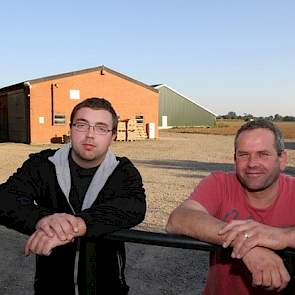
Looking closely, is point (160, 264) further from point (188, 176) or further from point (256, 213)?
point (188, 176)

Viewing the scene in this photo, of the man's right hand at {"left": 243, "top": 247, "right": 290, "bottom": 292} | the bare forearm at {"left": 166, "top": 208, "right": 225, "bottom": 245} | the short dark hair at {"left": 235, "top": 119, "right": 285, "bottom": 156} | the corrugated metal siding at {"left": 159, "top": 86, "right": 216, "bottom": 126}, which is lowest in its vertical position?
the man's right hand at {"left": 243, "top": 247, "right": 290, "bottom": 292}

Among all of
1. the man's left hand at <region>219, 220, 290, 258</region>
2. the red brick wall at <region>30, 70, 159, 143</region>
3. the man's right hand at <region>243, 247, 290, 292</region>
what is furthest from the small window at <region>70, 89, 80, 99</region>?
the man's right hand at <region>243, 247, 290, 292</region>

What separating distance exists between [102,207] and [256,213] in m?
0.75

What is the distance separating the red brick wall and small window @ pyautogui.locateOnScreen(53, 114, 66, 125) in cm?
27

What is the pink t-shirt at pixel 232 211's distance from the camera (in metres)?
1.85

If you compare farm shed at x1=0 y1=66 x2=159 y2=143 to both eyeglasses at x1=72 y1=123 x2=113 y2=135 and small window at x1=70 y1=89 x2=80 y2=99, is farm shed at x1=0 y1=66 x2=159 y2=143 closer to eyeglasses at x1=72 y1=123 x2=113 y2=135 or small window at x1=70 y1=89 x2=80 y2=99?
small window at x1=70 y1=89 x2=80 y2=99

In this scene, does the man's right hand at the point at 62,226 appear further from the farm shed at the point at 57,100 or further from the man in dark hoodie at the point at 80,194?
the farm shed at the point at 57,100

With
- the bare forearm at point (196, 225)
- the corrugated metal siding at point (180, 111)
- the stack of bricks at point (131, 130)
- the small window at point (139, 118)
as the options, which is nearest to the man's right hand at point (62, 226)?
the bare forearm at point (196, 225)

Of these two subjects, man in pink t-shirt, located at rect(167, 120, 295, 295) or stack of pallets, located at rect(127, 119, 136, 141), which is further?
stack of pallets, located at rect(127, 119, 136, 141)

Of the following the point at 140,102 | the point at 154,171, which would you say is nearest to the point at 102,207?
the point at 154,171

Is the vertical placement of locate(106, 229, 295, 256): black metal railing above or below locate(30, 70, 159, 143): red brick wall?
below

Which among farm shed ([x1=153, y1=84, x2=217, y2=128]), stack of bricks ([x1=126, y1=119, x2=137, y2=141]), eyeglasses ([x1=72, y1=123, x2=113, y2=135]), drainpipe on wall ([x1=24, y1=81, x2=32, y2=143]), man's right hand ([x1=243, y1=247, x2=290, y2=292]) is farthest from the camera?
farm shed ([x1=153, y1=84, x2=217, y2=128])

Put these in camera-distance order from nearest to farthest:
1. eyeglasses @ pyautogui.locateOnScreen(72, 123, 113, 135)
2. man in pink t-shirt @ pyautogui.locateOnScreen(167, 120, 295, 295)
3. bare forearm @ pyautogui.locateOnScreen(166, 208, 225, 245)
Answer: bare forearm @ pyautogui.locateOnScreen(166, 208, 225, 245) → man in pink t-shirt @ pyautogui.locateOnScreen(167, 120, 295, 295) → eyeglasses @ pyautogui.locateOnScreen(72, 123, 113, 135)

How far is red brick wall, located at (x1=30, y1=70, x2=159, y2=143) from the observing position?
28.0m
